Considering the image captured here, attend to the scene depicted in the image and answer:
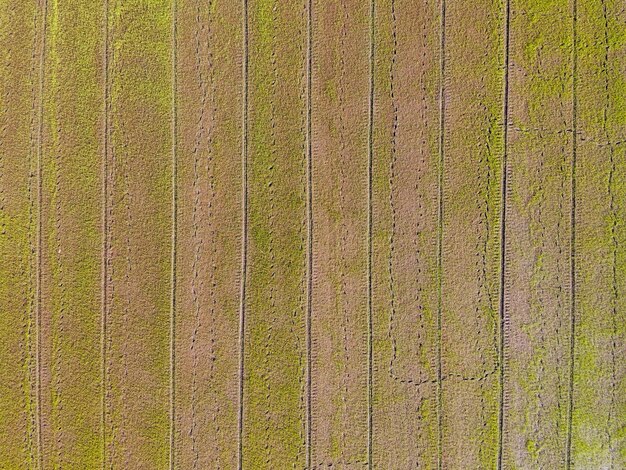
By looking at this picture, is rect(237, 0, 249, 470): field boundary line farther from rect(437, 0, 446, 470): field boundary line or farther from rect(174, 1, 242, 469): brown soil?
rect(437, 0, 446, 470): field boundary line

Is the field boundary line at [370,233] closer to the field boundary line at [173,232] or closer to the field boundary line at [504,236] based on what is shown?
the field boundary line at [504,236]

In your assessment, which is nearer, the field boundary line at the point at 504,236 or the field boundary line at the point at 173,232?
the field boundary line at the point at 504,236

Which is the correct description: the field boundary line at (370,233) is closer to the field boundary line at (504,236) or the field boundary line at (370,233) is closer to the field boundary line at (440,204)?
the field boundary line at (440,204)

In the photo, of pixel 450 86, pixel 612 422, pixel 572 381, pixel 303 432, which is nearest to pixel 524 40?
pixel 450 86

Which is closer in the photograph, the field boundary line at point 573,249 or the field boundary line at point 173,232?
the field boundary line at point 573,249

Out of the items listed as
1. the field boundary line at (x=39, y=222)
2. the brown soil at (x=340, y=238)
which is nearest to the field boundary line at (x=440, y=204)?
the brown soil at (x=340, y=238)

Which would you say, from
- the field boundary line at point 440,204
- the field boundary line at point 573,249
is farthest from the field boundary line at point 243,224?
the field boundary line at point 573,249

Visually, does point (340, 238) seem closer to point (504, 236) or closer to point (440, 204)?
point (440, 204)

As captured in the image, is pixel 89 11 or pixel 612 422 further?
pixel 89 11

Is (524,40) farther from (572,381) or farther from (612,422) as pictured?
(612,422)

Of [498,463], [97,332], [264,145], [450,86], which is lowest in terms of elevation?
[498,463]

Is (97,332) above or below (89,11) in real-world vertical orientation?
below
